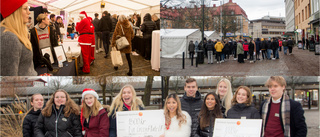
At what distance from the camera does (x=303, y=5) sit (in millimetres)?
5852

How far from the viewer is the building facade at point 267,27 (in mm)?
5875

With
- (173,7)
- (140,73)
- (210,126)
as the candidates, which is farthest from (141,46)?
(210,126)

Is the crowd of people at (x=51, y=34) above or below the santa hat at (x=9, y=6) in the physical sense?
below

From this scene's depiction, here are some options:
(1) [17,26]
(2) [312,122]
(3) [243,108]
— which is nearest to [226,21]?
(3) [243,108]

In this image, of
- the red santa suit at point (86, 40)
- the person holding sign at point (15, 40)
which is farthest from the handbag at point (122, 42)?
the person holding sign at point (15, 40)

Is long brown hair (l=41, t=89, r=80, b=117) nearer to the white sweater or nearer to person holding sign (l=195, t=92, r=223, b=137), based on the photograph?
the white sweater

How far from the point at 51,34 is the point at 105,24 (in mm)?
850

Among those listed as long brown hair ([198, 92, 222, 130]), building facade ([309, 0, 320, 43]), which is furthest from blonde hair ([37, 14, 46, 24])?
building facade ([309, 0, 320, 43])

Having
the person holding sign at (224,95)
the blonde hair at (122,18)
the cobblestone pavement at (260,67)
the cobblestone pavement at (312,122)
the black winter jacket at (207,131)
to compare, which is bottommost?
the cobblestone pavement at (312,122)

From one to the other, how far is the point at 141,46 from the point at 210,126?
81.7 inches

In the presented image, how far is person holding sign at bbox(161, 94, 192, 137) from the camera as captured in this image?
393cm

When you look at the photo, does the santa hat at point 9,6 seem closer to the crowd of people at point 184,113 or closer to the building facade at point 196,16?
the crowd of people at point 184,113

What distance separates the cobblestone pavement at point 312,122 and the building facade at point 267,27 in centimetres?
190

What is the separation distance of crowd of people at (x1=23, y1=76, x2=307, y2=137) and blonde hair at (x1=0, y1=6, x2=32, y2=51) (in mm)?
885
